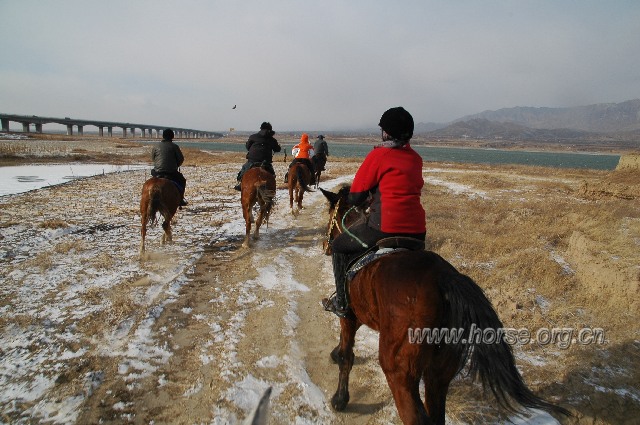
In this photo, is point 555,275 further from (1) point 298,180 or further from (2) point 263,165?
(1) point 298,180

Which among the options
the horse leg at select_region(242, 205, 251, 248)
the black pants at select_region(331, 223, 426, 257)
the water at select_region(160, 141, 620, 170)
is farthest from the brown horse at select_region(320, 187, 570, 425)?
the water at select_region(160, 141, 620, 170)

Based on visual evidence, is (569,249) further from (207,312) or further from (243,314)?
(207,312)

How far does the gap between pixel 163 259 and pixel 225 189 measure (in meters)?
10.6

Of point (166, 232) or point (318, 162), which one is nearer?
point (166, 232)

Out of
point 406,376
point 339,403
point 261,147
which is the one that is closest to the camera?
point 406,376

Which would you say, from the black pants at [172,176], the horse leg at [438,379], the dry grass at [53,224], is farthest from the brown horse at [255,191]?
the horse leg at [438,379]

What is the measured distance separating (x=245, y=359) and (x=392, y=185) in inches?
121

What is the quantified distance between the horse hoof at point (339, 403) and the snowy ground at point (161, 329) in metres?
0.10

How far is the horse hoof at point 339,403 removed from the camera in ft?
12.4

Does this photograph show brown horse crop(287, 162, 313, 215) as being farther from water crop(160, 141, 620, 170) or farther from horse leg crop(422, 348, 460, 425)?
water crop(160, 141, 620, 170)

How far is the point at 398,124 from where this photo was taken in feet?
11.0

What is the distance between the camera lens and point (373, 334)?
5.27m

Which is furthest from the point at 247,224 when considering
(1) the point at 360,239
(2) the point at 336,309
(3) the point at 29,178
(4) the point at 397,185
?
(3) the point at 29,178

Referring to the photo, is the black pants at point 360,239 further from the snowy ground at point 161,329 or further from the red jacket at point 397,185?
the snowy ground at point 161,329
